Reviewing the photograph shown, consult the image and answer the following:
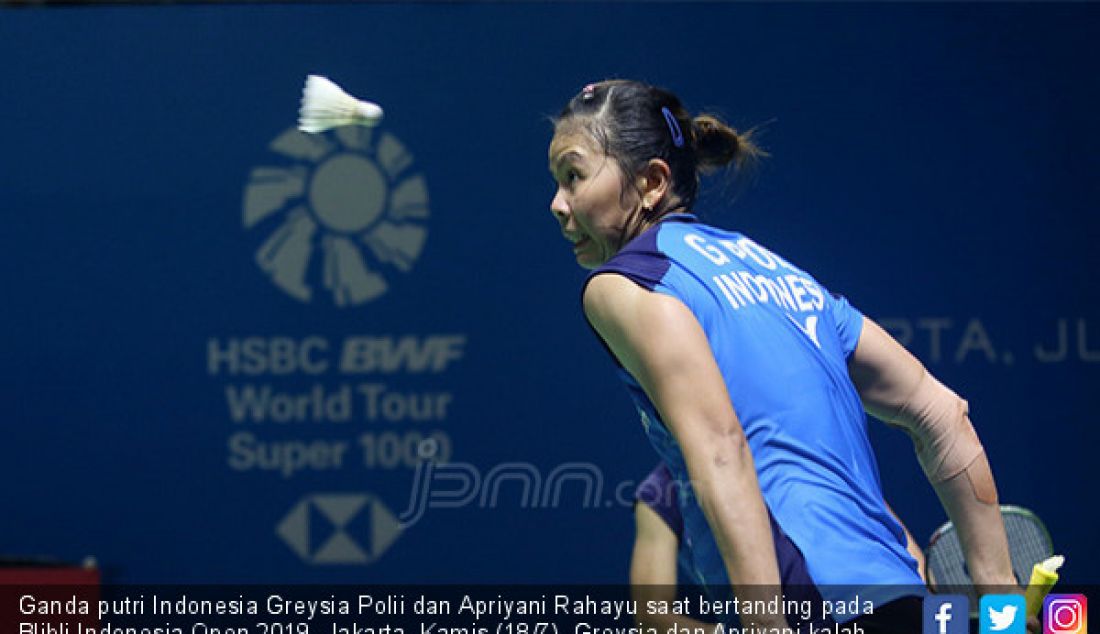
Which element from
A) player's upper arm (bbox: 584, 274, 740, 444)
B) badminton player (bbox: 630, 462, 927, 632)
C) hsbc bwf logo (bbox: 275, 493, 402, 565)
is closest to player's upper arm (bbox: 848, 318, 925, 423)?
player's upper arm (bbox: 584, 274, 740, 444)

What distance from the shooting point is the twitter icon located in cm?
256

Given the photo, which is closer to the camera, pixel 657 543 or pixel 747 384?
pixel 747 384

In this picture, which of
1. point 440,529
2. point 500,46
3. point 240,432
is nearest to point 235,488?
point 240,432

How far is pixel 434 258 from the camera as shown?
521 cm

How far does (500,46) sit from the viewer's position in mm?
5168

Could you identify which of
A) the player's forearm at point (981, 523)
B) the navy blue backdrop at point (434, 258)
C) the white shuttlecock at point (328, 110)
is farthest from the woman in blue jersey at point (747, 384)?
the navy blue backdrop at point (434, 258)

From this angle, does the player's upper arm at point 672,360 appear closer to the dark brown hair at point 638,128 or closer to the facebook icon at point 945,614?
the dark brown hair at point 638,128

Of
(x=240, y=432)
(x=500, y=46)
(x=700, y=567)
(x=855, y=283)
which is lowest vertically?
(x=700, y=567)

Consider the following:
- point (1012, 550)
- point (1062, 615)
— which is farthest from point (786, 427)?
point (1012, 550)

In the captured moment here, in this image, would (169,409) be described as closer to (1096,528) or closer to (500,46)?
(500,46)

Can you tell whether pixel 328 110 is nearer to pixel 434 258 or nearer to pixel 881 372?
pixel 881 372

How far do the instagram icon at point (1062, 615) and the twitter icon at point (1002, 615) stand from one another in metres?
0.30

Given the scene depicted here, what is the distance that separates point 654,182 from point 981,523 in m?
0.73

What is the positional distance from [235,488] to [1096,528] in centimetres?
270
